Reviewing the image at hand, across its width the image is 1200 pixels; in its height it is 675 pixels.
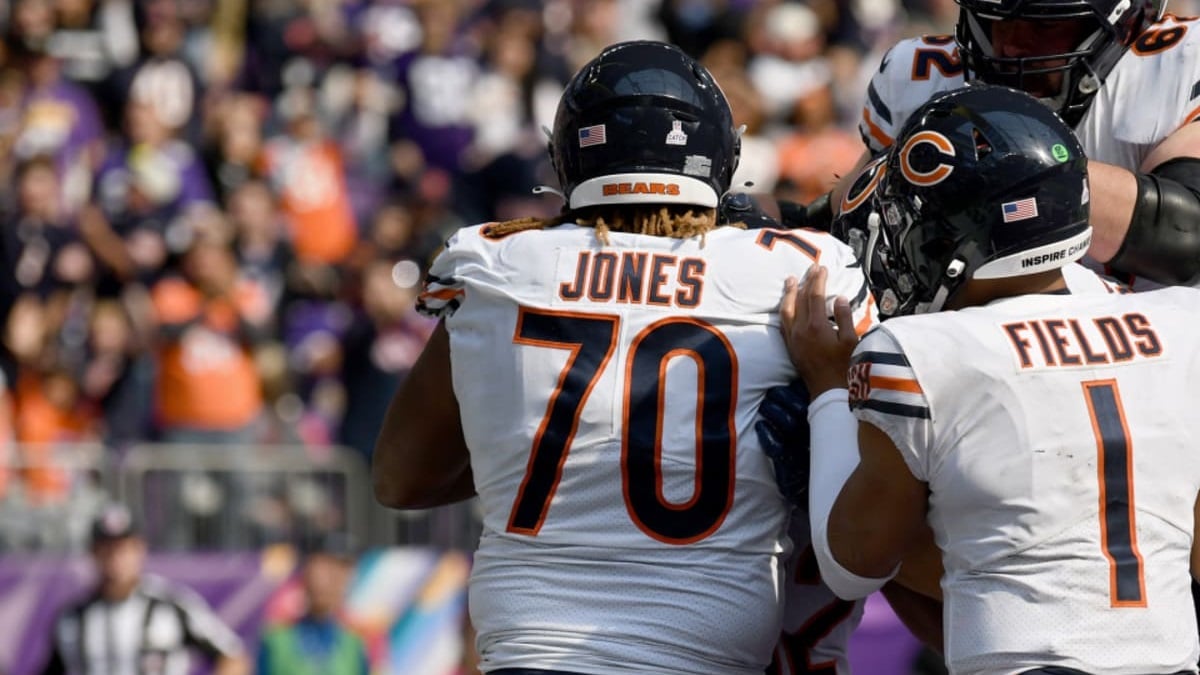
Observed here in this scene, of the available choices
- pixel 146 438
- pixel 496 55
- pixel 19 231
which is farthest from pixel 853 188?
pixel 496 55

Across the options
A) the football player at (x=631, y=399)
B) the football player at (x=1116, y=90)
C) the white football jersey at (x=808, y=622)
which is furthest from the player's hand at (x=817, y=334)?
the football player at (x=1116, y=90)

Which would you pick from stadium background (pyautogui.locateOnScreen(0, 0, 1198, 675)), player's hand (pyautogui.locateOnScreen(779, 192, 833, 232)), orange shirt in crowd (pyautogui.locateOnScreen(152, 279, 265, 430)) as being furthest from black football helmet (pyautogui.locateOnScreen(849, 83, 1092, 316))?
orange shirt in crowd (pyautogui.locateOnScreen(152, 279, 265, 430))

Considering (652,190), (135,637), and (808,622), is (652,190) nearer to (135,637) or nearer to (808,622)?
(808,622)

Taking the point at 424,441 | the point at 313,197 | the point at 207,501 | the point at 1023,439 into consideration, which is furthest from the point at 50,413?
the point at 1023,439

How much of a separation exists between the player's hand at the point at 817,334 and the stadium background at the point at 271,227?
5385 millimetres

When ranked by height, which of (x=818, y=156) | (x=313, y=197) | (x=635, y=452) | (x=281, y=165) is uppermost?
(x=635, y=452)

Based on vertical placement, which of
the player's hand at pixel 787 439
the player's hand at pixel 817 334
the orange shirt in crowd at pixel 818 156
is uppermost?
the player's hand at pixel 817 334

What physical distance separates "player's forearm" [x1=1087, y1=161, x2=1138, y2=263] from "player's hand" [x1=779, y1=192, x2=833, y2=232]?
2.44 feet

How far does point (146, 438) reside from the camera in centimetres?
1064

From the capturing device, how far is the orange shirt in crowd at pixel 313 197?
40.9ft

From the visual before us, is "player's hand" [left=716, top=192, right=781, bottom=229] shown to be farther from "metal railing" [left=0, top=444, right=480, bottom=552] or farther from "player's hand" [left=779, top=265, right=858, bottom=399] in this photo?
"metal railing" [left=0, top=444, right=480, bottom=552]

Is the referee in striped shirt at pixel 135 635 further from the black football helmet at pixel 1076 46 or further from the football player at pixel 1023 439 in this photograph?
the football player at pixel 1023 439

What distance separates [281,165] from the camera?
12.7 m

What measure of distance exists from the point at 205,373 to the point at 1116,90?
6997 mm
